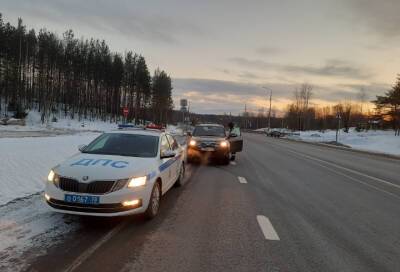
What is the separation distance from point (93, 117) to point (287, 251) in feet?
293

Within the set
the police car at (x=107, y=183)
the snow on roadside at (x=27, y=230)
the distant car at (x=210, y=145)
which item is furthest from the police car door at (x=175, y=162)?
the distant car at (x=210, y=145)

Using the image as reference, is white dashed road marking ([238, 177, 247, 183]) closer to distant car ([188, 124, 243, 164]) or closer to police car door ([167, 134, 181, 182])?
police car door ([167, 134, 181, 182])

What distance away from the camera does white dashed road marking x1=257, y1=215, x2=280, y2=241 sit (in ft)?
21.3

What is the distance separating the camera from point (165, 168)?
28.5 ft

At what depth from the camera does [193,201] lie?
30.4 feet

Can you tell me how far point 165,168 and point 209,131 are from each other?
35.5 feet

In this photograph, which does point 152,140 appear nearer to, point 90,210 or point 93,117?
point 90,210

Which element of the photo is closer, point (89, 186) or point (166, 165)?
point (89, 186)

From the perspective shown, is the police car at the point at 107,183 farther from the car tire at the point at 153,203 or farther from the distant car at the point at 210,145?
the distant car at the point at 210,145

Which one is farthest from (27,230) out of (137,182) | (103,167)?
(137,182)

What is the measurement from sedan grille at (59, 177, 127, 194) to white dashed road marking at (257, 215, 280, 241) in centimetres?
234

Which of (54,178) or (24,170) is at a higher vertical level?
(54,178)

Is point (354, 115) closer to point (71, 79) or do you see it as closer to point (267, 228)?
point (71, 79)

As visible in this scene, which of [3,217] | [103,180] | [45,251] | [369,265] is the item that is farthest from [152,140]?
[369,265]
